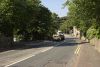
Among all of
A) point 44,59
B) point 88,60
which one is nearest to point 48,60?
point 44,59

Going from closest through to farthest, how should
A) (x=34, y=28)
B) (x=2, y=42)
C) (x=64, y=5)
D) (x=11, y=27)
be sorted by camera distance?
(x=64, y=5) < (x=2, y=42) < (x=11, y=27) < (x=34, y=28)

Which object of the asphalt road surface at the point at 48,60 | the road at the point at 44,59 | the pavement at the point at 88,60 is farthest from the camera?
the pavement at the point at 88,60

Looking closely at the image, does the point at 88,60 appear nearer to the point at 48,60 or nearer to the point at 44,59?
the point at 48,60

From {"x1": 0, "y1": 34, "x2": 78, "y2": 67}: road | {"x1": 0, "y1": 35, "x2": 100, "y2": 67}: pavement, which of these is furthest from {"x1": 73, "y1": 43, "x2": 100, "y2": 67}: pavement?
{"x1": 0, "y1": 34, "x2": 78, "y2": 67}: road

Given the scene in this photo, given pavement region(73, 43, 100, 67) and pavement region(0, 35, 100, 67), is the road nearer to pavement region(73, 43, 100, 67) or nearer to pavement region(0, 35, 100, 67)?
pavement region(0, 35, 100, 67)

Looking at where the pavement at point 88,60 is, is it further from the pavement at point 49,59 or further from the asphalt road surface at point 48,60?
the asphalt road surface at point 48,60

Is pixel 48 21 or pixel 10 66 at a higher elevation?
pixel 48 21

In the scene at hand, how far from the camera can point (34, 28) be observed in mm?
78375

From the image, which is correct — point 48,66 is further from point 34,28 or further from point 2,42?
point 34,28

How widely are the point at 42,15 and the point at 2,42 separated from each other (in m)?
32.0

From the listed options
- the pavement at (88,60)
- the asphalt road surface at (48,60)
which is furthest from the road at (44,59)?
the pavement at (88,60)

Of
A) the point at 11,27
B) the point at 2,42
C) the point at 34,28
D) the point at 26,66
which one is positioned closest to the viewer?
the point at 26,66

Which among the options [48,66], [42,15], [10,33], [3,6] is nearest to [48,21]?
[42,15]

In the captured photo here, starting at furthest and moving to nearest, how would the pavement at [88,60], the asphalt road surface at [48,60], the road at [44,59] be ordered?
the pavement at [88,60]
the road at [44,59]
the asphalt road surface at [48,60]
